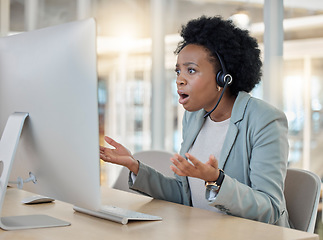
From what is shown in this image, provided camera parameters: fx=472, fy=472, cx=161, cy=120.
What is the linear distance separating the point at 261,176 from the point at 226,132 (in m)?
0.32

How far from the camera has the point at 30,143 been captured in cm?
131

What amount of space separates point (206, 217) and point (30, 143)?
57 centimetres

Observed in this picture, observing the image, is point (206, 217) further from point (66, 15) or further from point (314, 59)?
point (66, 15)

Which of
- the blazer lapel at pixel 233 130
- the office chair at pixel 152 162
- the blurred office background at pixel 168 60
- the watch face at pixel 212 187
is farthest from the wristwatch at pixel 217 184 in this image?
the blurred office background at pixel 168 60

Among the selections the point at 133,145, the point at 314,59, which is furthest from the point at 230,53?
the point at 133,145

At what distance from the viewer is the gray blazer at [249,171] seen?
1.46m

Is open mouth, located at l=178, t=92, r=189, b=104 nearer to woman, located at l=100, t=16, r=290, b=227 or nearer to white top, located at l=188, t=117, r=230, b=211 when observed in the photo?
woman, located at l=100, t=16, r=290, b=227

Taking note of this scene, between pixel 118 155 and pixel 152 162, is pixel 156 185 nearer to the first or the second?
pixel 118 155

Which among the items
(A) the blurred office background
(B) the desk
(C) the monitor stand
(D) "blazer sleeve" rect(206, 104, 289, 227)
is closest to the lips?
(D) "blazer sleeve" rect(206, 104, 289, 227)

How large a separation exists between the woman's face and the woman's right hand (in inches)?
11.7

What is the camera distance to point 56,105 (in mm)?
1217

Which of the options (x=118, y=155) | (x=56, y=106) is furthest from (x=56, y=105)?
(x=118, y=155)

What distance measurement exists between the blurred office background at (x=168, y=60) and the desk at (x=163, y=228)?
1.56m

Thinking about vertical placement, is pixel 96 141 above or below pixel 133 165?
above
